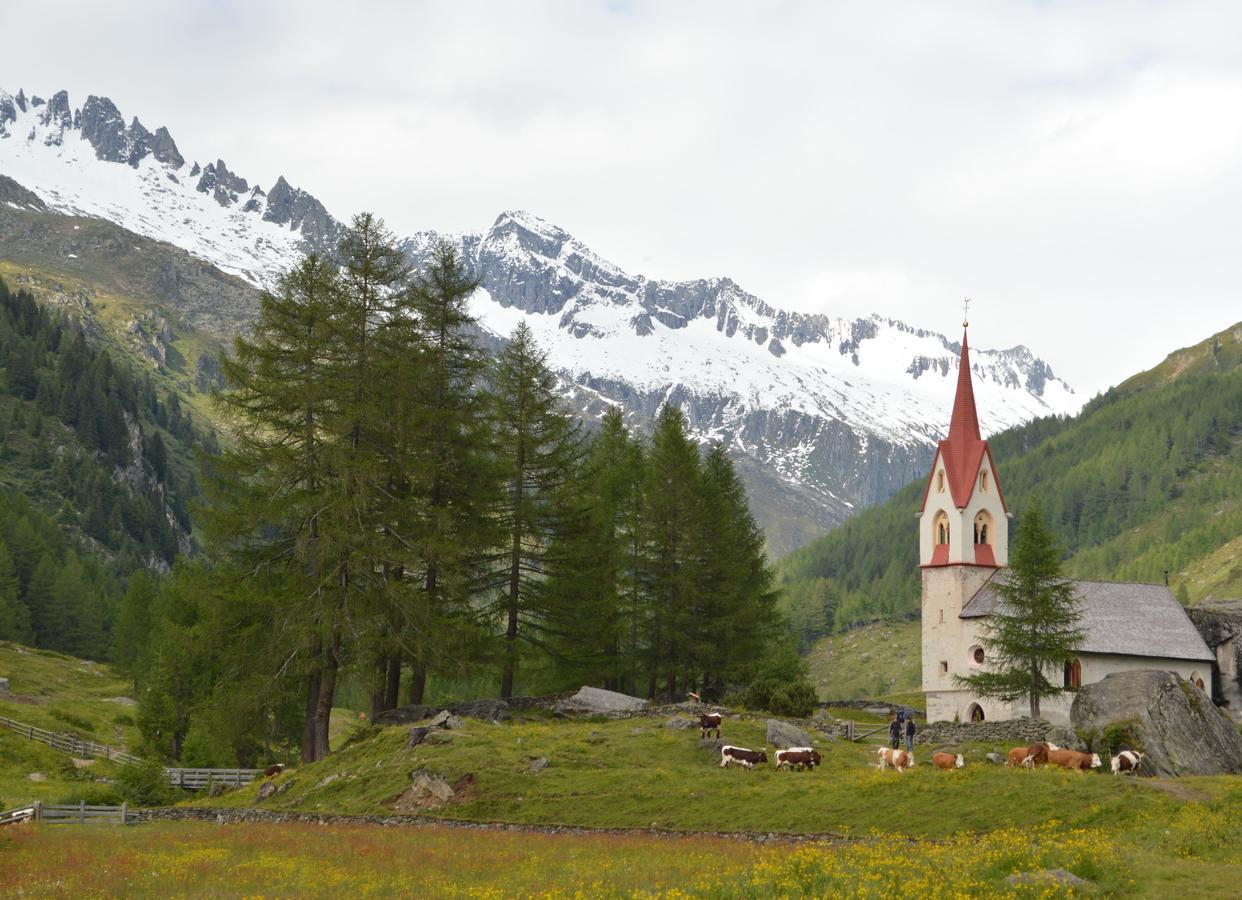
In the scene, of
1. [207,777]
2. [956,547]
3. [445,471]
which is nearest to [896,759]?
[445,471]

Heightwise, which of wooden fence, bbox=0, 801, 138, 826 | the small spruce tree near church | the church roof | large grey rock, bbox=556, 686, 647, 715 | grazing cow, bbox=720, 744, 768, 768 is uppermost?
the church roof

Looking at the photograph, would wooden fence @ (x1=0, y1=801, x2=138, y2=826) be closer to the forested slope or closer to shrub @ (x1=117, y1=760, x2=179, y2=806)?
shrub @ (x1=117, y1=760, x2=179, y2=806)

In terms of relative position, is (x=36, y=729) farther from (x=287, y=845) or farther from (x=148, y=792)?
(x=287, y=845)

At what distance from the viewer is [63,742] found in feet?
212

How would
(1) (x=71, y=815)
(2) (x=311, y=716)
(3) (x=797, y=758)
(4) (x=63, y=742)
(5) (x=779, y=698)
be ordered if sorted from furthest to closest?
(4) (x=63, y=742) < (5) (x=779, y=698) < (2) (x=311, y=716) < (1) (x=71, y=815) < (3) (x=797, y=758)

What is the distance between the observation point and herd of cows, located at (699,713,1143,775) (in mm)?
37000

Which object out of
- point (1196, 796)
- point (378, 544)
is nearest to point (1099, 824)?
point (1196, 796)

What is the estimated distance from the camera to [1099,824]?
29812 millimetres

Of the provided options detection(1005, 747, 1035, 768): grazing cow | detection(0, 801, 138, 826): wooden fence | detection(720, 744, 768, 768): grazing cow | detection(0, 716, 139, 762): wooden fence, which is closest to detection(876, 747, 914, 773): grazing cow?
detection(1005, 747, 1035, 768): grazing cow

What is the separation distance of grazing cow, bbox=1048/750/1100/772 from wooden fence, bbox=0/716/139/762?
4647 centimetres

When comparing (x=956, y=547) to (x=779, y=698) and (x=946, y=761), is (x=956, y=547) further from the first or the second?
(x=946, y=761)

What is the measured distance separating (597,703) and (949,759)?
18.5 m

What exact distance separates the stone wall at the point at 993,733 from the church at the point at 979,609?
953 cm

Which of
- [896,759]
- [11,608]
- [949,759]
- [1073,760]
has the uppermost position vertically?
[11,608]
